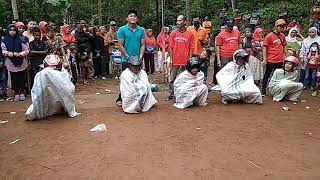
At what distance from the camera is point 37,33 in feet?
28.7

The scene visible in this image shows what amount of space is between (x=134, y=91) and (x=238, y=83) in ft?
7.22

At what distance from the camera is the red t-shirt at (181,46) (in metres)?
7.91

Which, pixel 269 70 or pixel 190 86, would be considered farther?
pixel 269 70

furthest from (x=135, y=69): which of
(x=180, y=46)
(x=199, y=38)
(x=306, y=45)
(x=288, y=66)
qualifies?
(x=306, y=45)

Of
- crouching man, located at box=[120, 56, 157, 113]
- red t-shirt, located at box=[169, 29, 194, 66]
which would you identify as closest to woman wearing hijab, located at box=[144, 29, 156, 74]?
red t-shirt, located at box=[169, 29, 194, 66]

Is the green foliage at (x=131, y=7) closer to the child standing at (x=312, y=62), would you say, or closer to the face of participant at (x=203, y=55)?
the child standing at (x=312, y=62)

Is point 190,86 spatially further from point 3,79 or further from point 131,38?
point 3,79

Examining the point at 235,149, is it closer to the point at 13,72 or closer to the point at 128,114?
the point at 128,114

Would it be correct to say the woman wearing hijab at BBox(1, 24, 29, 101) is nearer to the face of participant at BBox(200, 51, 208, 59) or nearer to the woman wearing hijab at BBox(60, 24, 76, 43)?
the woman wearing hijab at BBox(60, 24, 76, 43)

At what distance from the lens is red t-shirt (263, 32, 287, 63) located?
827 centimetres

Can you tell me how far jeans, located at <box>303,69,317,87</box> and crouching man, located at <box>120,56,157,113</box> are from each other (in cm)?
438

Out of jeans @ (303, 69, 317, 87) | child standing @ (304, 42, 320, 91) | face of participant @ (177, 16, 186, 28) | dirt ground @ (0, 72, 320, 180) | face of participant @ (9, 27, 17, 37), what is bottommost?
dirt ground @ (0, 72, 320, 180)

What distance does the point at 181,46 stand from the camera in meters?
7.91

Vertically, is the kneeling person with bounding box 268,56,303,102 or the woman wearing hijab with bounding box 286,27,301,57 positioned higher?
the woman wearing hijab with bounding box 286,27,301,57
